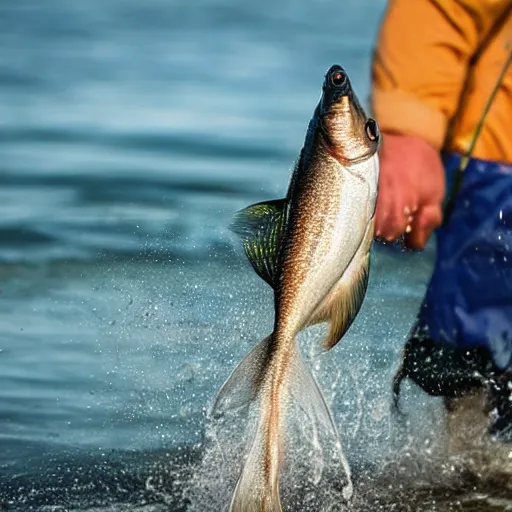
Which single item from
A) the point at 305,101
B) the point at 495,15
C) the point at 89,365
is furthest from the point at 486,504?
the point at 305,101

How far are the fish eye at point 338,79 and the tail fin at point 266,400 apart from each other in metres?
0.54

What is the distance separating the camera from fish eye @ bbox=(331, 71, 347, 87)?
3242mm

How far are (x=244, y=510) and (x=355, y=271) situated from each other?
0.55 meters

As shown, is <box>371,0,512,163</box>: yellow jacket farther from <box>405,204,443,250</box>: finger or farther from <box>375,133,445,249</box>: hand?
<box>405,204,443,250</box>: finger

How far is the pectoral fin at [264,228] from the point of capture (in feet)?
11.0

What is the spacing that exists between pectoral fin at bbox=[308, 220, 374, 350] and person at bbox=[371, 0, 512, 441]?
396 mm

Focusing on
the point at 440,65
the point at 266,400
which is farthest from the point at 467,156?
the point at 266,400

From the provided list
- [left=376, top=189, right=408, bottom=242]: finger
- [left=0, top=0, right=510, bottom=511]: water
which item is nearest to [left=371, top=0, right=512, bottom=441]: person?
[left=376, top=189, right=408, bottom=242]: finger

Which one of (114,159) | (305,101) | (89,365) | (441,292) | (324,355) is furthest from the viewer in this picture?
(305,101)

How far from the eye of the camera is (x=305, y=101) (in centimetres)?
1274

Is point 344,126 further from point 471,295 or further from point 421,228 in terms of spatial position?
point 471,295

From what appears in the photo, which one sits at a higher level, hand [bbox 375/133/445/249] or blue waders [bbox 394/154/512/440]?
hand [bbox 375/133/445/249]

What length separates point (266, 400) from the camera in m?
3.33

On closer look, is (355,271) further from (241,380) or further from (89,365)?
(89,365)
